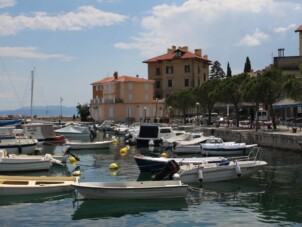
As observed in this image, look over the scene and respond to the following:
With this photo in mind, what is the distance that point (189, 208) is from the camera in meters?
20.9

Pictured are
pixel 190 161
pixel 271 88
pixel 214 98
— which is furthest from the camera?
pixel 214 98

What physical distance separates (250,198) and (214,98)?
4259cm

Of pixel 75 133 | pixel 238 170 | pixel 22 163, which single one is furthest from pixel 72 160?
pixel 75 133

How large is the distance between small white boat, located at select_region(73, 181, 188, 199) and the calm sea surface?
0.27 metres

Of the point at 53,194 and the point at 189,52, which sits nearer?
the point at 53,194

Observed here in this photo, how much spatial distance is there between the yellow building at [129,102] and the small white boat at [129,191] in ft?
244

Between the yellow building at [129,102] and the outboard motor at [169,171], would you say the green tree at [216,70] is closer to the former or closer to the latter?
the yellow building at [129,102]

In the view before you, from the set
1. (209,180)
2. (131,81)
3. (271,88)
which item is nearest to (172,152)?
(271,88)

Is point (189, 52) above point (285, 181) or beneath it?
above

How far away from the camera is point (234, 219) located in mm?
18859

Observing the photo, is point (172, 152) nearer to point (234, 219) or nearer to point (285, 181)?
point (285, 181)

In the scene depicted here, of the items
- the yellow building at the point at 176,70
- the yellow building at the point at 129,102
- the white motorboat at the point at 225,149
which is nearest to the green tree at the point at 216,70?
the yellow building at the point at 176,70

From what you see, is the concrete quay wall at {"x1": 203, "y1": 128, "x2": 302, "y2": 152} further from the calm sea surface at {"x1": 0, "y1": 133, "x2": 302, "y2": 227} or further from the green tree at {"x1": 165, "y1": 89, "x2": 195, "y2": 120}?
the green tree at {"x1": 165, "y1": 89, "x2": 195, "y2": 120}

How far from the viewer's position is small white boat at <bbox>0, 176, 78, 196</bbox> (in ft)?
75.3
